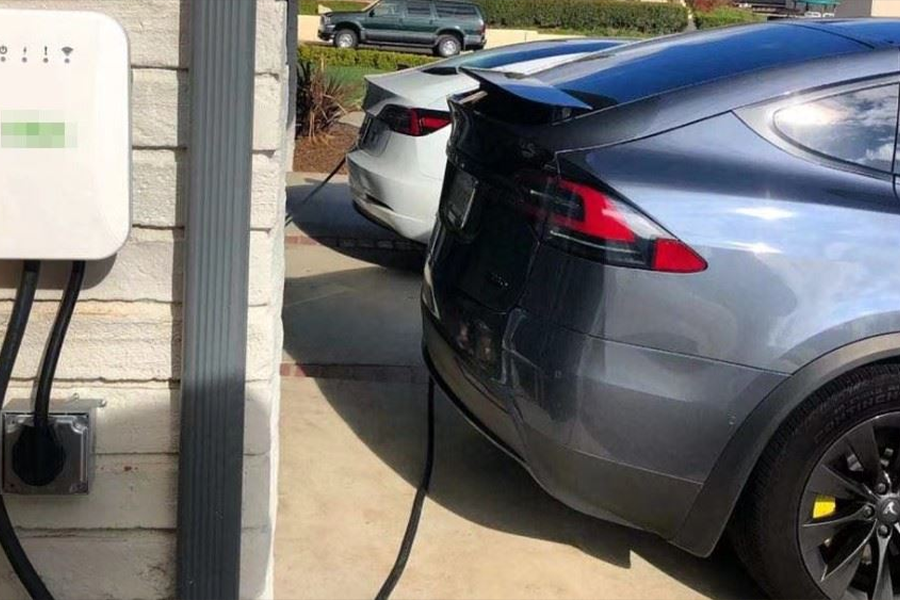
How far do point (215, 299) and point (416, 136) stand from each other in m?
4.27

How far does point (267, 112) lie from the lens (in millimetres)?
2582

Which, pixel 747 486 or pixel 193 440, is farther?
pixel 747 486

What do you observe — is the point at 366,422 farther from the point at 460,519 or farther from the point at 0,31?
the point at 0,31

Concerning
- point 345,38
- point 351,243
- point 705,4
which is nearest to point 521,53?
point 351,243

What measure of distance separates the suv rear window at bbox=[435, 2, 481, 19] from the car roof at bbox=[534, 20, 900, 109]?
3379 cm

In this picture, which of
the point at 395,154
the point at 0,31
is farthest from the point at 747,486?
the point at 395,154

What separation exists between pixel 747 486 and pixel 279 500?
1.67 meters

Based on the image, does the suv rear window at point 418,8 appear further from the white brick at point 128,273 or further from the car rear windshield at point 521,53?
the white brick at point 128,273

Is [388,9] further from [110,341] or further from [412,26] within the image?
[110,341]

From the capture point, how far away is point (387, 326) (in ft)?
20.1

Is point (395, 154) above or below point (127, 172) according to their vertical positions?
below

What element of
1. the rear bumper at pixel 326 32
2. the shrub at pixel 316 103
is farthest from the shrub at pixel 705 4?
the shrub at pixel 316 103

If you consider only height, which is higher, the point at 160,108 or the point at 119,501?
the point at 160,108

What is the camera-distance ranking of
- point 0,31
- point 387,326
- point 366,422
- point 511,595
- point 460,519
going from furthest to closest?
point 387,326
point 366,422
point 460,519
point 511,595
point 0,31
